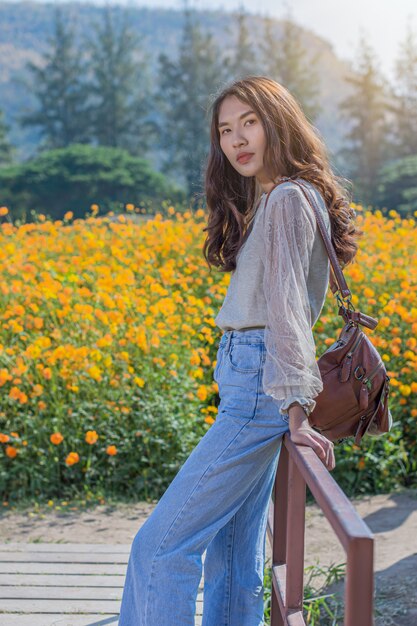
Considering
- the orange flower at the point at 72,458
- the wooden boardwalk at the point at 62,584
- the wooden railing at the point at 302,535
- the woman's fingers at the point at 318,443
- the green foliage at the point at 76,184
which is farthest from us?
the green foliage at the point at 76,184

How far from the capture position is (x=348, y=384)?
182 cm

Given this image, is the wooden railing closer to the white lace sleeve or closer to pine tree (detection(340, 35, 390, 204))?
the white lace sleeve

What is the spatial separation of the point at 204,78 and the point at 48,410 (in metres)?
30.5

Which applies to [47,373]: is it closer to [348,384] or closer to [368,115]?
[348,384]

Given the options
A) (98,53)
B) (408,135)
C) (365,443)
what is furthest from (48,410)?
(98,53)

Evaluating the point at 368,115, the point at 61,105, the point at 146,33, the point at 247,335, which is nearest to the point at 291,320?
the point at 247,335

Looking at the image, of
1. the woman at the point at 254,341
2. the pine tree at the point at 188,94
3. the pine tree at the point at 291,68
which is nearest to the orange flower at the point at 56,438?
the woman at the point at 254,341

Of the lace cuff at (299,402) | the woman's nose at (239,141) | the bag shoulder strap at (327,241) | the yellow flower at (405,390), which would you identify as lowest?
the yellow flower at (405,390)

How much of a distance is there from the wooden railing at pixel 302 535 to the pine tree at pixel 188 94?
28374 millimetres

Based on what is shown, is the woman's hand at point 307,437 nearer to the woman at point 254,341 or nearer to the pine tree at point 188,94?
the woman at point 254,341

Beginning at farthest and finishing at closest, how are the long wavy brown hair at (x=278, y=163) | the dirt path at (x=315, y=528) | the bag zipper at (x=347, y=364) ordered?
1. the dirt path at (x=315, y=528)
2. the long wavy brown hair at (x=278, y=163)
3. the bag zipper at (x=347, y=364)

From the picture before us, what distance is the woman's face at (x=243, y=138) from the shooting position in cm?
194

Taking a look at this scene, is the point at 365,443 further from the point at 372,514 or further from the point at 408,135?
the point at 408,135

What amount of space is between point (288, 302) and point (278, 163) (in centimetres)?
35
